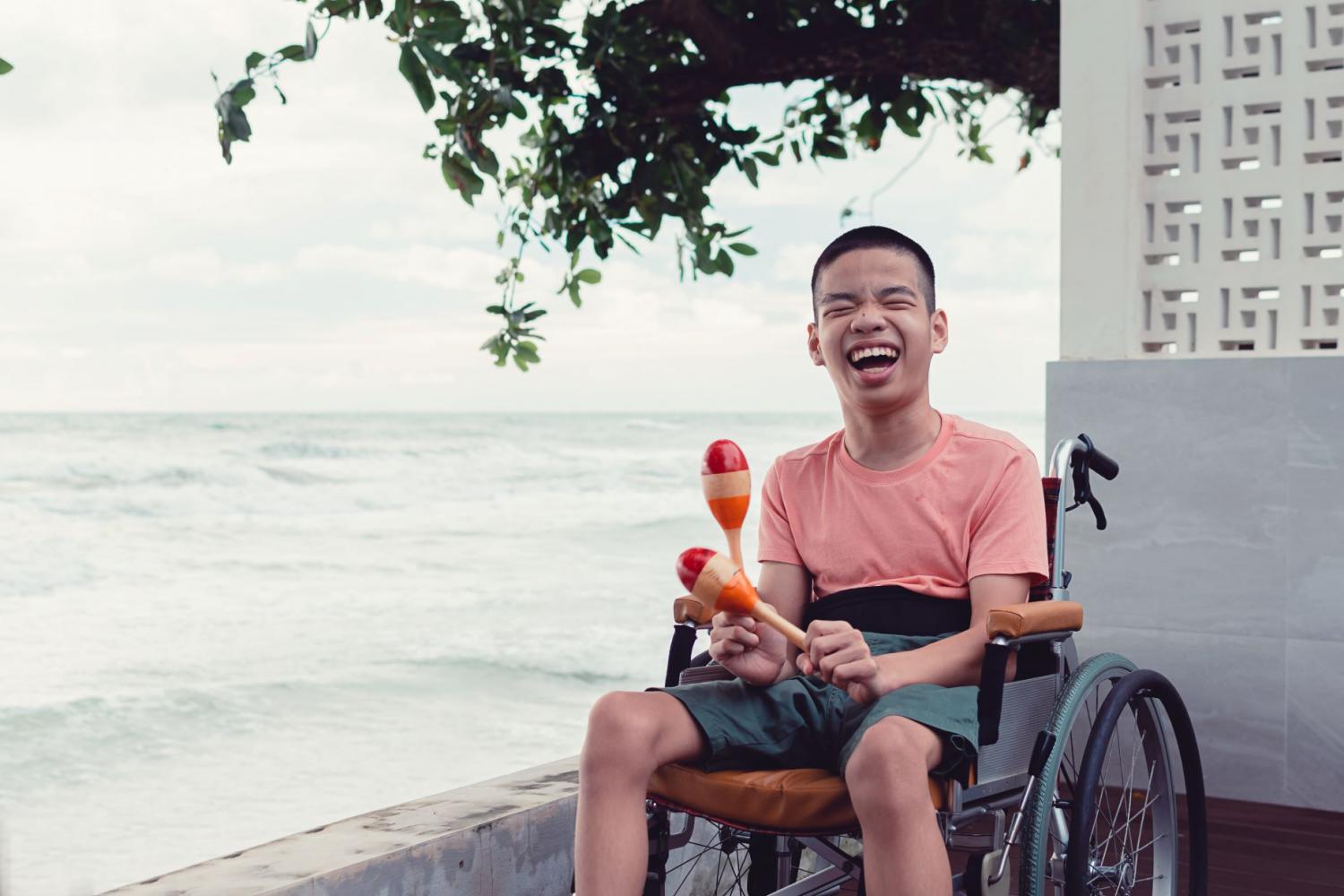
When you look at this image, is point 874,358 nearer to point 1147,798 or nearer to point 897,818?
point 897,818

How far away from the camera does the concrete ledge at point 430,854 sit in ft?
6.09

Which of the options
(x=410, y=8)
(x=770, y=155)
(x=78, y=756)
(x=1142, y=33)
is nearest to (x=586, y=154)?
(x=770, y=155)

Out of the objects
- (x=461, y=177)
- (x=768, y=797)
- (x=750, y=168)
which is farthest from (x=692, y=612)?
(x=750, y=168)

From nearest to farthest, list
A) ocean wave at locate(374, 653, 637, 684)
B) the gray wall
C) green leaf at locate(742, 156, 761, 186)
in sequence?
the gray wall
green leaf at locate(742, 156, 761, 186)
ocean wave at locate(374, 653, 637, 684)

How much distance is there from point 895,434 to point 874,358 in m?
0.13

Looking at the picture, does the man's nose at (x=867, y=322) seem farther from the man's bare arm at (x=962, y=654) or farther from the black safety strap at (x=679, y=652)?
the black safety strap at (x=679, y=652)

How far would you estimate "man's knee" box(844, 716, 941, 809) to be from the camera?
1.58 m

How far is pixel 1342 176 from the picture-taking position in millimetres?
2982

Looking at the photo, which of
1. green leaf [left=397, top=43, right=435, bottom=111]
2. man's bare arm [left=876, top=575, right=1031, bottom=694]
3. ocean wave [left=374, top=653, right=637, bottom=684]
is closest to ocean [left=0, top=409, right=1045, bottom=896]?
ocean wave [left=374, top=653, right=637, bottom=684]

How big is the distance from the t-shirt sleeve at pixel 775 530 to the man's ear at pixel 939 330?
0.28m

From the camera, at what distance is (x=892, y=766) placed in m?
1.58

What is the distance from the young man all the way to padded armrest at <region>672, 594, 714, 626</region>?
A: 0.07m

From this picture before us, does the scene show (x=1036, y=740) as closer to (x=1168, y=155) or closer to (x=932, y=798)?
(x=932, y=798)

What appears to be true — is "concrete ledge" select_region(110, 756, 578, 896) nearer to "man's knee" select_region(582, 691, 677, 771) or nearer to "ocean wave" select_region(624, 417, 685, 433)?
"man's knee" select_region(582, 691, 677, 771)
